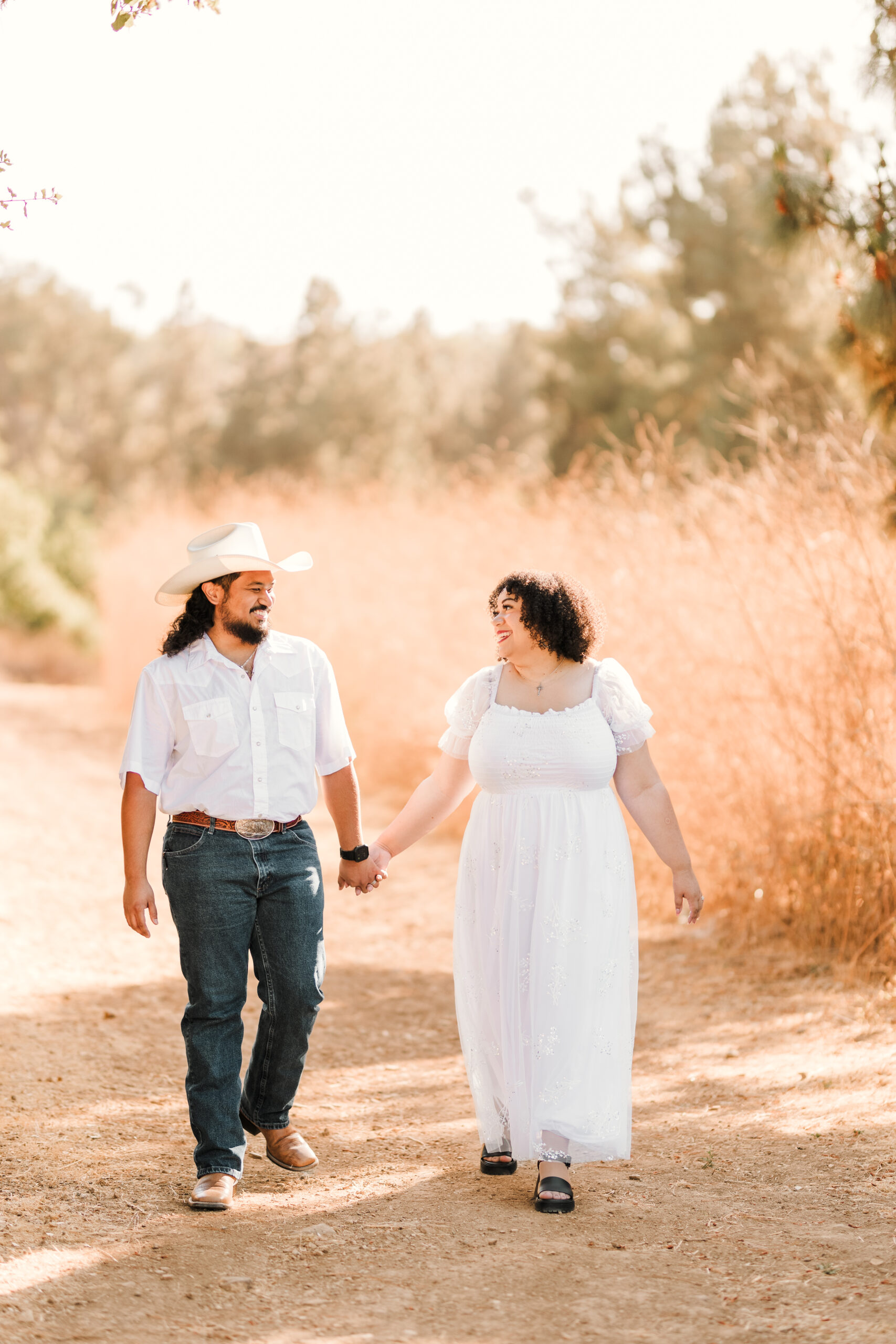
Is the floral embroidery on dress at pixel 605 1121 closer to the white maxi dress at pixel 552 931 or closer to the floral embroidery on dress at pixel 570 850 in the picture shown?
the white maxi dress at pixel 552 931

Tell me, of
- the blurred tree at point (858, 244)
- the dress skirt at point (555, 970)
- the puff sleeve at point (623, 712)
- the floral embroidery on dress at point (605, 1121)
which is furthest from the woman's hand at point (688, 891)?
the blurred tree at point (858, 244)

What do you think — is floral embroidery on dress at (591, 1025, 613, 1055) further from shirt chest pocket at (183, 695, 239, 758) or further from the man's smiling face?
the man's smiling face

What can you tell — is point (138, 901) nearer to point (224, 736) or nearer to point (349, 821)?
point (224, 736)

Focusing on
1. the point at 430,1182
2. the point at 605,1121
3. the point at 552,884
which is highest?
the point at 552,884

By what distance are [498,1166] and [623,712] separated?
134 cm

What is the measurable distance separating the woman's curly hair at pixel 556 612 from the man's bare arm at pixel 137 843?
3.55 ft

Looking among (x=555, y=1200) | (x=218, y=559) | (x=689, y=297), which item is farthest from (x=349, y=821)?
(x=689, y=297)

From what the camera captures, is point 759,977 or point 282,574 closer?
point 759,977

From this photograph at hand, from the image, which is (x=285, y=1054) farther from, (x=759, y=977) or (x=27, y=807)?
(x=27, y=807)

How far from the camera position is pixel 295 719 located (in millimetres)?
3668

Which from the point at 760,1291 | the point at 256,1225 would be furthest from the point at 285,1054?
the point at 760,1291

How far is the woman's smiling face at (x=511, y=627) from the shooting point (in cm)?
374

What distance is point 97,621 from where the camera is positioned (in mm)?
24734

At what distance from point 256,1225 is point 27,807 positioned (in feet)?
24.7
